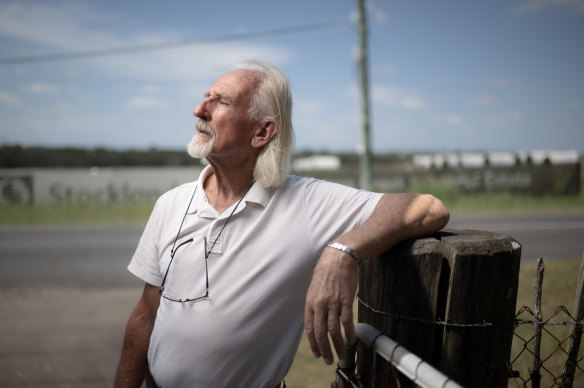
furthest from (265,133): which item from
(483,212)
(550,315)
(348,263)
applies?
(483,212)

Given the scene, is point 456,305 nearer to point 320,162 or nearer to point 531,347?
point 531,347

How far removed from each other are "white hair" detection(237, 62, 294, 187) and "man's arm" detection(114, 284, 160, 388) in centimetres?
65

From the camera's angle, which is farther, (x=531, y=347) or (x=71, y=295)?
(x=71, y=295)

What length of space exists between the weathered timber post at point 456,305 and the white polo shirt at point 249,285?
31 cm

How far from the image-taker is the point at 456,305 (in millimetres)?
1265

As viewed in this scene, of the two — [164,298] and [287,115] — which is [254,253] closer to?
[164,298]

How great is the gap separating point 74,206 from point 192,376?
18.4 metres

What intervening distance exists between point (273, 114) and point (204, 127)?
0.88 feet

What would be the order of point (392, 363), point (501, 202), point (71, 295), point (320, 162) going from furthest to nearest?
1. point (320, 162)
2. point (501, 202)
3. point (71, 295)
4. point (392, 363)

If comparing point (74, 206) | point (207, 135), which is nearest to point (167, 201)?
point (207, 135)

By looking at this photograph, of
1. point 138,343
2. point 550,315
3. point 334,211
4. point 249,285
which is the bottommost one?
point 550,315

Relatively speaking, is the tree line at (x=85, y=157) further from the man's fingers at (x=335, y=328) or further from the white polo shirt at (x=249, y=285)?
the man's fingers at (x=335, y=328)

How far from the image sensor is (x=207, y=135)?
177 centimetres

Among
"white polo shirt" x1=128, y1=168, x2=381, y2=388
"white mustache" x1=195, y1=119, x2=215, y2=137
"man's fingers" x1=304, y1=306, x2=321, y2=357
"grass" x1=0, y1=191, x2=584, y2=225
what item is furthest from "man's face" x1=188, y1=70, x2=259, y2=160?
"grass" x1=0, y1=191, x2=584, y2=225
